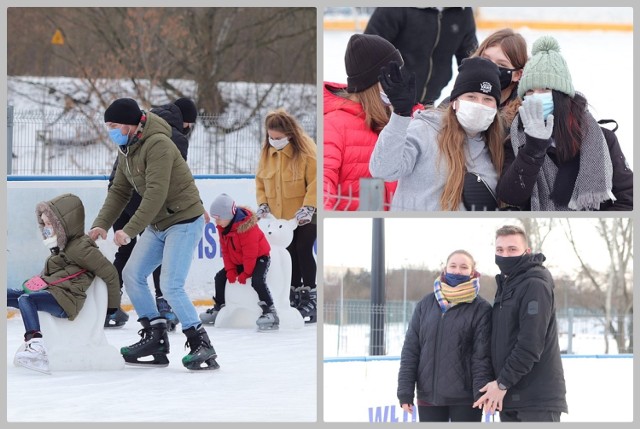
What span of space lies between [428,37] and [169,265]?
5.53 ft

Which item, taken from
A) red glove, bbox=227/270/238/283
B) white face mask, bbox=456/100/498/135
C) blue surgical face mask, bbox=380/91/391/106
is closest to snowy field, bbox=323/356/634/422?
red glove, bbox=227/270/238/283

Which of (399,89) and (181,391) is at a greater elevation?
(399,89)

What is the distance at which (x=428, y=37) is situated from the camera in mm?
5742

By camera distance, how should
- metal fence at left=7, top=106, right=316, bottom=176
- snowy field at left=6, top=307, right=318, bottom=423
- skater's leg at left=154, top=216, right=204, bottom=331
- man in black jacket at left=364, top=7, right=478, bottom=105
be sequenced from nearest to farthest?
snowy field at left=6, top=307, right=318, bottom=423 → man in black jacket at left=364, top=7, right=478, bottom=105 → skater's leg at left=154, top=216, right=204, bottom=331 → metal fence at left=7, top=106, right=316, bottom=176

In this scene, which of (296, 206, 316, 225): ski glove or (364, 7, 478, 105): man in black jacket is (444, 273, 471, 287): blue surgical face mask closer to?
(364, 7, 478, 105): man in black jacket

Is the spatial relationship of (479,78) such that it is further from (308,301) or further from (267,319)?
(308,301)

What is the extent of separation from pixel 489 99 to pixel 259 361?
112 inches

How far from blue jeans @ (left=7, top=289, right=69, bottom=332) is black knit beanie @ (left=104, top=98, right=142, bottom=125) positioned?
37.3 inches

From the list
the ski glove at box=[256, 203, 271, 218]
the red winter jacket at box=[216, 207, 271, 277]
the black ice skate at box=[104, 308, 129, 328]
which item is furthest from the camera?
the ski glove at box=[256, 203, 271, 218]

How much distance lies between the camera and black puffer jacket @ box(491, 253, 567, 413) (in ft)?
14.1

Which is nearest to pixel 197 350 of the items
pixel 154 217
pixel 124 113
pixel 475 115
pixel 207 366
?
pixel 207 366

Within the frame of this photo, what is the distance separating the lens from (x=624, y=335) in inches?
484

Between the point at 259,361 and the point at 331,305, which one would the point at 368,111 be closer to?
the point at 259,361

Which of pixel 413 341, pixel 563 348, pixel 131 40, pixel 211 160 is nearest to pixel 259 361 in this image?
pixel 413 341
